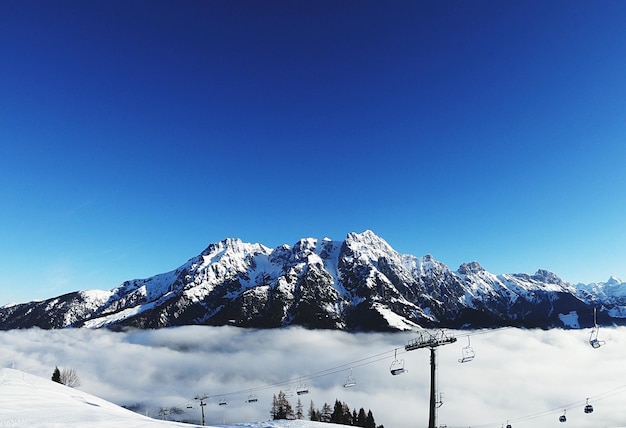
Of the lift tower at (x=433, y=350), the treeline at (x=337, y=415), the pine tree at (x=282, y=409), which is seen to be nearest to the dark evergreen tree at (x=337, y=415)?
the treeline at (x=337, y=415)

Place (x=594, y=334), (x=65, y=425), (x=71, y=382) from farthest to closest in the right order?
(x=71, y=382) → (x=594, y=334) → (x=65, y=425)

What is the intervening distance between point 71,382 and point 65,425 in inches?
7562

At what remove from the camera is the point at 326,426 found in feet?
90.3

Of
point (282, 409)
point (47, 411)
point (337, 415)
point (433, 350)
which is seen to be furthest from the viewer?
point (282, 409)

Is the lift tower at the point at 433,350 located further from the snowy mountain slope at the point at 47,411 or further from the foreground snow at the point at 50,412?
the snowy mountain slope at the point at 47,411

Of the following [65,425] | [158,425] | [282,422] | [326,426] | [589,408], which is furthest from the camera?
[589,408]

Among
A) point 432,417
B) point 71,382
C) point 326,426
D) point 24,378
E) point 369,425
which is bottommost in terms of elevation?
point 369,425

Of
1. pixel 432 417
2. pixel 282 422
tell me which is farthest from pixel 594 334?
pixel 282 422

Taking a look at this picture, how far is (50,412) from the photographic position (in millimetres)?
18047

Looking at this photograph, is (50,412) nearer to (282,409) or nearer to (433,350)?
(433,350)

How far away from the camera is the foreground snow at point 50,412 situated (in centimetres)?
1598

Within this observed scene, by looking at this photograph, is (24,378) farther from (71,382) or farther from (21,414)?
(71,382)

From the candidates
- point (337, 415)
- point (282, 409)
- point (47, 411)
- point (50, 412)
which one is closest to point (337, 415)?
point (337, 415)

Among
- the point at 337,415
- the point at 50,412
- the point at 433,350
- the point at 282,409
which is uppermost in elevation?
the point at 50,412
